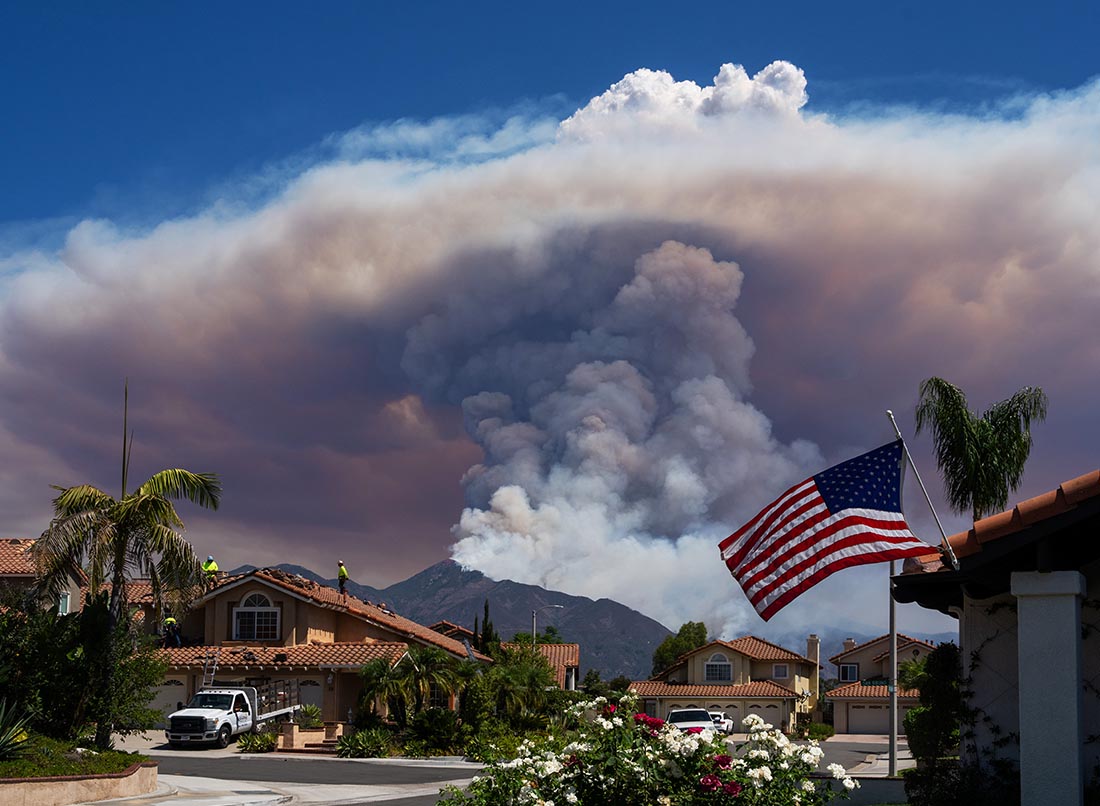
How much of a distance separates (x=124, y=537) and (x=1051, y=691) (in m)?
25.3

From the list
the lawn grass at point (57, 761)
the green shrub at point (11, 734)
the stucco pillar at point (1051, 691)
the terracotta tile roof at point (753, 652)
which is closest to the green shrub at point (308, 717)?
the lawn grass at point (57, 761)

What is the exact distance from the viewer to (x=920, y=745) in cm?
2070

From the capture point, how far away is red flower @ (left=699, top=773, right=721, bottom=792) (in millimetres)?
13242

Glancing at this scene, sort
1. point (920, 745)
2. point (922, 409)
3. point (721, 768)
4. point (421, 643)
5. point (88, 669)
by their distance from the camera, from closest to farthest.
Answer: point (721, 768)
point (920, 745)
point (88, 669)
point (922, 409)
point (421, 643)

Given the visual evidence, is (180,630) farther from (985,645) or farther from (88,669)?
(985,645)

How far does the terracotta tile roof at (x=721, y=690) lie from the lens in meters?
93.7

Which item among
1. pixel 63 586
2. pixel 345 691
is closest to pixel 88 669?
pixel 63 586

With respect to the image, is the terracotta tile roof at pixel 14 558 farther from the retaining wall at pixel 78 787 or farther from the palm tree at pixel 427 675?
the retaining wall at pixel 78 787

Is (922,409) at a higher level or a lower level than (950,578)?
higher

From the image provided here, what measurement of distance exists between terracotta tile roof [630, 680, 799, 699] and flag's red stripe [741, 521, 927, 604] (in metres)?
79.8

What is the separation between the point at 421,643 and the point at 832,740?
113ft

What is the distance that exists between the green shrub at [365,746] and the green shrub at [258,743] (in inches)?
112

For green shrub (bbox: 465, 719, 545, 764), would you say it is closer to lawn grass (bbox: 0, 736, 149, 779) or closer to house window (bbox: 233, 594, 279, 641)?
lawn grass (bbox: 0, 736, 149, 779)

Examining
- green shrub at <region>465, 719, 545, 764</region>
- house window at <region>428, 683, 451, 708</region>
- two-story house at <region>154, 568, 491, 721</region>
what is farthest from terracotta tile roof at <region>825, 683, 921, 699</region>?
green shrub at <region>465, 719, 545, 764</region>
